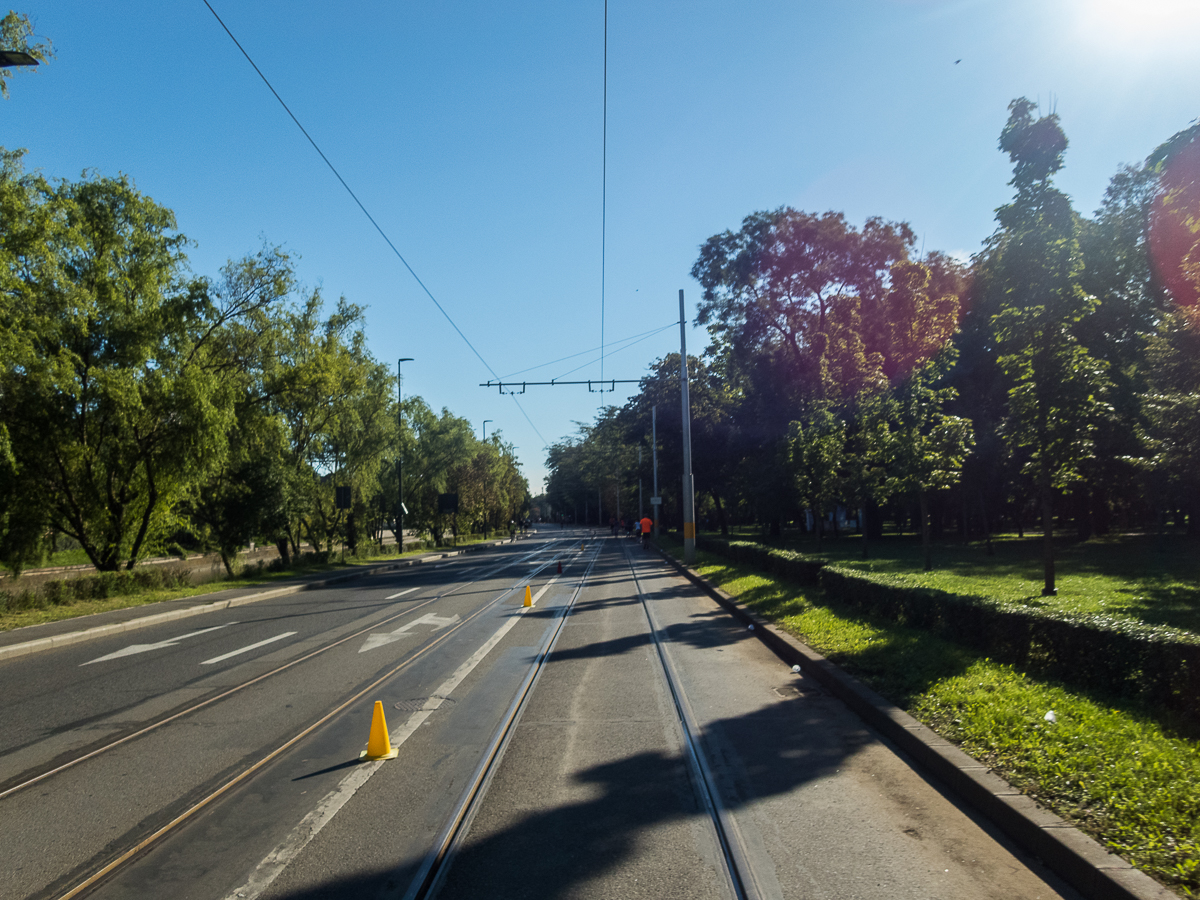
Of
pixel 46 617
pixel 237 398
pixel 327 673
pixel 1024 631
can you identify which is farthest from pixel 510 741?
pixel 237 398

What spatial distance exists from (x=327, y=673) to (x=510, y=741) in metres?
4.20

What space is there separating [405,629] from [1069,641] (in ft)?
33.8

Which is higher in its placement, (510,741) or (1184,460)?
(1184,460)

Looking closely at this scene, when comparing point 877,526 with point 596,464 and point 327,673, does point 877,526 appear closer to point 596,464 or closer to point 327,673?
point 327,673

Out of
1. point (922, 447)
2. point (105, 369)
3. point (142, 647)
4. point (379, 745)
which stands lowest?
point (142, 647)

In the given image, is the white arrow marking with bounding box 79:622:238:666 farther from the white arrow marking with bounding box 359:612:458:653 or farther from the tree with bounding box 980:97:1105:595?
the tree with bounding box 980:97:1105:595

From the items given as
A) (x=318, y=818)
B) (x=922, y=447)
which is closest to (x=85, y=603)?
(x=318, y=818)


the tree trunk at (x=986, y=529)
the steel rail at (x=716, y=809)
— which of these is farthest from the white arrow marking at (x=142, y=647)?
the tree trunk at (x=986, y=529)

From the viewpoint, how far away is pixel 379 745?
6.15 meters

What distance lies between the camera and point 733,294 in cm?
3659

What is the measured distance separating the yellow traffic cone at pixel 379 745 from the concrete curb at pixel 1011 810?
405 centimetres

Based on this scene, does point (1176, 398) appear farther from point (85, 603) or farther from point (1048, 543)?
point (85, 603)

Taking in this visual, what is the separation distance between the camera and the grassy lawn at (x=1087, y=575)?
1174 cm

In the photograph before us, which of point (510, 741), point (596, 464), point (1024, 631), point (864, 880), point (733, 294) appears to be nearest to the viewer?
point (864, 880)
